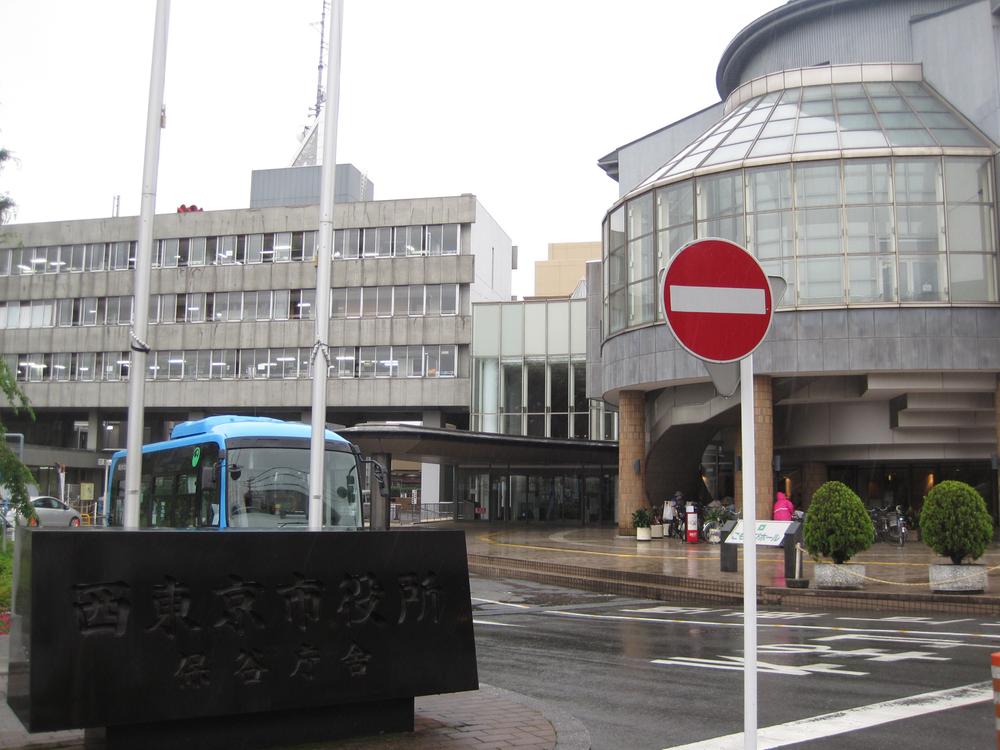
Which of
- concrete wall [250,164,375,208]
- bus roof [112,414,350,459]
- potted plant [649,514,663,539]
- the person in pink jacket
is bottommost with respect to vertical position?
potted plant [649,514,663,539]

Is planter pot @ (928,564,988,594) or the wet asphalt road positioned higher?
planter pot @ (928,564,988,594)

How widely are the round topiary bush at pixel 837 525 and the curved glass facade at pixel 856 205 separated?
14179 mm

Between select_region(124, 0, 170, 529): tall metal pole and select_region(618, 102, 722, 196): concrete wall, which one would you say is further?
select_region(618, 102, 722, 196): concrete wall

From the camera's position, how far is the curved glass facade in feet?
101

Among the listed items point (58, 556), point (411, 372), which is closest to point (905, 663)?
point (58, 556)

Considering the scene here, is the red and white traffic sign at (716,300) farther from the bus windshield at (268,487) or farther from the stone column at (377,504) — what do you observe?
the bus windshield at (268,487)

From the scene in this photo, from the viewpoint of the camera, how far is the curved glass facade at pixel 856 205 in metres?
30.7

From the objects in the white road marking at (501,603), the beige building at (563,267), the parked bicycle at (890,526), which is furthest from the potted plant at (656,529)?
the beige building at (563,267)

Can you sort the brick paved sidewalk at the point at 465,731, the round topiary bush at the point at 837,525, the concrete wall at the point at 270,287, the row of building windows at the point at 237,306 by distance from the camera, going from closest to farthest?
the brick paved sidewalk at the point at 465,731, the round topiary bush at the point at 837,525, the concrete wall at the point at 270,287, the row of building windows at the point at 237,306

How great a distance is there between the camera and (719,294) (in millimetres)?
5609

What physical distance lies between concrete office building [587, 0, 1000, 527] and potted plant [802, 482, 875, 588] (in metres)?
Answer: 13.4

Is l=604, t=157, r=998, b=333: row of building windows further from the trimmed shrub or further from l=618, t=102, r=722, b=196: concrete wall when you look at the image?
l=618, t=102, r=722, b=196: concrete wall

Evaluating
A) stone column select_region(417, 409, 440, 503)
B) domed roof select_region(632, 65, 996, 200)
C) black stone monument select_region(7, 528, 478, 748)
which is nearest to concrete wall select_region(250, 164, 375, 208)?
stone column select_region(417, 409, 440, 503)

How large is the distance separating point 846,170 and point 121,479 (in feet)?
74.7
